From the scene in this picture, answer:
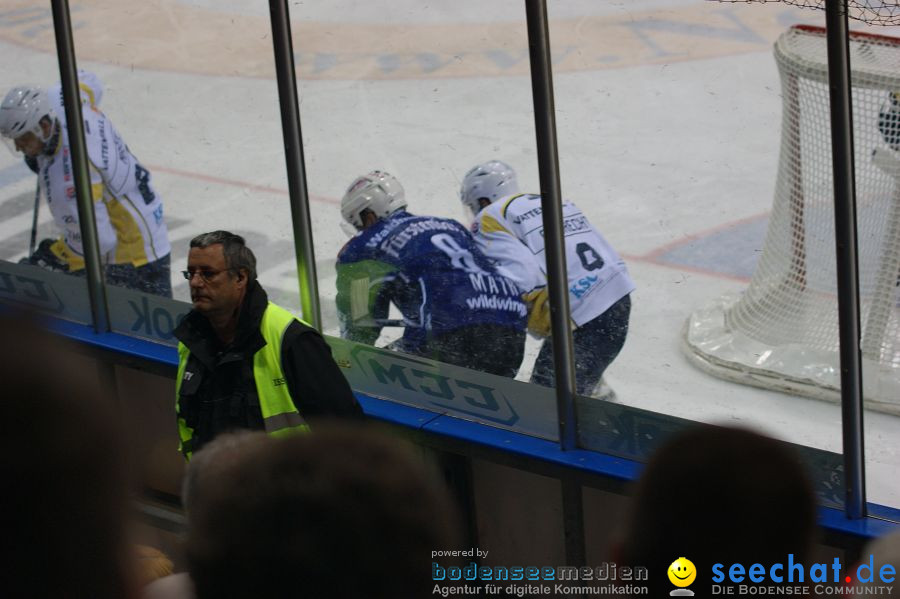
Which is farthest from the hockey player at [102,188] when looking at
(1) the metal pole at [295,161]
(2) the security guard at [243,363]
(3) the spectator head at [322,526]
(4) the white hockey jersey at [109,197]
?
(3) the spectator head at [322,526]

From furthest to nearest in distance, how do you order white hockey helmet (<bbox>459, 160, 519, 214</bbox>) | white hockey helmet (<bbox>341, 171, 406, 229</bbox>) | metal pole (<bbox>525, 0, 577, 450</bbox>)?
white hockey helmet (<bbox>341, 171, 406, 229</bbox>) → white hockey helmet (<bbox>459, 160, 519, 214</bbox>) → metal pole (<bbox>525, 0, 577, 450</bbox>)

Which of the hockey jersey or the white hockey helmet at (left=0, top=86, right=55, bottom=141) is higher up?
the white hockey helmet at (left=0, top=86, right=55, bottom=141)

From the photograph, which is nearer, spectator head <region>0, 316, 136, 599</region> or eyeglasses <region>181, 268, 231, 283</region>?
spectator head <region>0, 316, 136, 599</region>

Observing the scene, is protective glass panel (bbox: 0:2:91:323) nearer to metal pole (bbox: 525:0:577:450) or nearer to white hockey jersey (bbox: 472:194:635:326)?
white hockey jersey (bbox: 472:194:635:326)

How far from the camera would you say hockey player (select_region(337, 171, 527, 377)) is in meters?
3.92

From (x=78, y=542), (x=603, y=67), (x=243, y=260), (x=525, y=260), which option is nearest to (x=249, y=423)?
(x=243, y=260)

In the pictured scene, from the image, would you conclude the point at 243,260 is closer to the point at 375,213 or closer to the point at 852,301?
the point at 375,213

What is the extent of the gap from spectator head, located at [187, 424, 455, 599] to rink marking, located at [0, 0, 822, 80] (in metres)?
2.53

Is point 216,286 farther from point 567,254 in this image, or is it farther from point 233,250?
point 567,254

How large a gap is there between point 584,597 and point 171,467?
5.91ft

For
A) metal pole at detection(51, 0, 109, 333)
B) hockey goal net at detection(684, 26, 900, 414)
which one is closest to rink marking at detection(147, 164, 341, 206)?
metal pole at detection(51, 0, 109, 333)

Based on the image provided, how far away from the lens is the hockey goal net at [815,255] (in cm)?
331

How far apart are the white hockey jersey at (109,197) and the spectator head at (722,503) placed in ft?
13.2

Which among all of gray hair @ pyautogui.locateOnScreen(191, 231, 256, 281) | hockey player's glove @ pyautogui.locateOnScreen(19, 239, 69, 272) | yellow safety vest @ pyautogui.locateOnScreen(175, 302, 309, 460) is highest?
gray hair @ pyautogui.locateOnScreen(191, 231, 256, 281)
